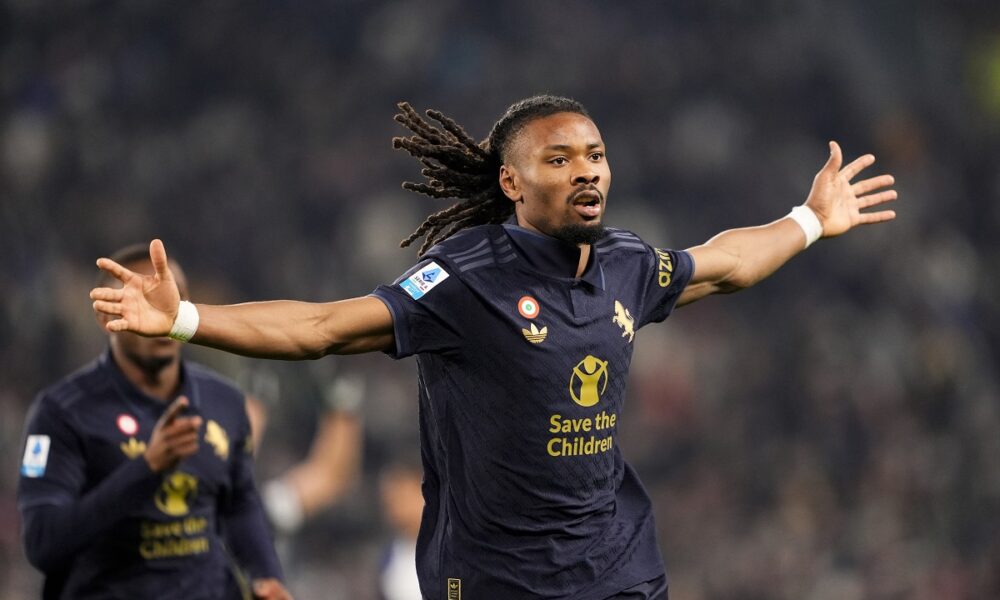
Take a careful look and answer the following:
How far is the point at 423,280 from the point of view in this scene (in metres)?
4.02

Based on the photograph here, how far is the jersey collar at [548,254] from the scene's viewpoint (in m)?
4.16

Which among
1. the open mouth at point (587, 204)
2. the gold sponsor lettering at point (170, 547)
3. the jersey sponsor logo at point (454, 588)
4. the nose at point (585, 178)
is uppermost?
the nose at point (585, 178)

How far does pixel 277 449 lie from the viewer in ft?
37.2

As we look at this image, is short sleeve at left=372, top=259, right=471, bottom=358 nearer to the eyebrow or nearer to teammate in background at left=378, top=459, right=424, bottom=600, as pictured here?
the eyebrow

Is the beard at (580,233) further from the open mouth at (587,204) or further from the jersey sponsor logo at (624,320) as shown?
the jersey sponsor logo at (624,320)

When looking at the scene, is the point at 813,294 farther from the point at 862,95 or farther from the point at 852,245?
the point at 862,95

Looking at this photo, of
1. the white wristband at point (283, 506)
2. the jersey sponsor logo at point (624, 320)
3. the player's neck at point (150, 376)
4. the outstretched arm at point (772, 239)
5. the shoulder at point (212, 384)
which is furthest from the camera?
the white wristband at point (283, 506)

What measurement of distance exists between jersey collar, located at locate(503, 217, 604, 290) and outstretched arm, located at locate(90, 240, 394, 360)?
49 cm

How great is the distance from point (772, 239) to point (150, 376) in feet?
7.44

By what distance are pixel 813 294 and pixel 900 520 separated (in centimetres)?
252

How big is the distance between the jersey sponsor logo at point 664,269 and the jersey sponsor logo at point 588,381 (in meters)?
0.46

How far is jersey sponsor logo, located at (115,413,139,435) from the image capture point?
504cm

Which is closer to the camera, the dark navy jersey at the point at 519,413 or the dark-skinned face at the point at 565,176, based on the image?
the dark navy jersey at the point at 519,413

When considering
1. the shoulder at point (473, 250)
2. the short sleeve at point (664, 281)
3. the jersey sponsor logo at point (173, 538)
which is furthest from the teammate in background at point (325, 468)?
the shoulder at point (473, 250)
